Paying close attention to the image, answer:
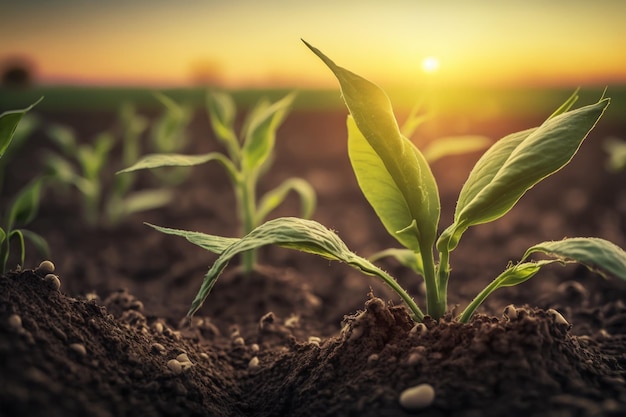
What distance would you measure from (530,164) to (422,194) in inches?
11.7

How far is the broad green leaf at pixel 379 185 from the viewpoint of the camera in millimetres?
1747

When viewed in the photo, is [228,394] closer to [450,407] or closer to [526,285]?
[450,407]

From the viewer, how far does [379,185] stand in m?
1.75

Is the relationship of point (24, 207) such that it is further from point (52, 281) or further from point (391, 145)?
point (391, 145)

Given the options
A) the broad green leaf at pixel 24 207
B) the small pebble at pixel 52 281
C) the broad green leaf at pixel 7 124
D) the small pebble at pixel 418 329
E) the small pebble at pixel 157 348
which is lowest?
the small pebble at pixel 157 348

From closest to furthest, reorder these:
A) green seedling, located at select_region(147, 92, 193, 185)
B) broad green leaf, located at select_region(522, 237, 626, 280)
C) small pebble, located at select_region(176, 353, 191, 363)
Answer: broad green leaf, located at select_region(522, 237, 626, 280) → small pebble, located at select_region(176, 353, 191, 363) → green seedling, located at select_region(147, 92, 193, 185)

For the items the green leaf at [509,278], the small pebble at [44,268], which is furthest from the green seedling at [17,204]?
the green leaf at [509,278]

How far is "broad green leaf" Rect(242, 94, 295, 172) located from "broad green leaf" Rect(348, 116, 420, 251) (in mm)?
781

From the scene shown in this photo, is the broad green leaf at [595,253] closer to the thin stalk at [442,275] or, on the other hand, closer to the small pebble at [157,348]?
the thin stalk at [442,275]

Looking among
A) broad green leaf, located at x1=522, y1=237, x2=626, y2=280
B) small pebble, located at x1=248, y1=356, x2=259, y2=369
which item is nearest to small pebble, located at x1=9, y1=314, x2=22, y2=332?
small pebble, located at x1=248, y1=356, x2=259, y2=369

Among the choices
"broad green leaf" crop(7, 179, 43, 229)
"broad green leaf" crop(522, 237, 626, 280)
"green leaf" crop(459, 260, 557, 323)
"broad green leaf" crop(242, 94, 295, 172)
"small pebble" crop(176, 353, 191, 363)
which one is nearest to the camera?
"broad green leaf" crop(522, 237, 626, 280)

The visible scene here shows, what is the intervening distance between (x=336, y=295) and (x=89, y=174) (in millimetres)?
2039

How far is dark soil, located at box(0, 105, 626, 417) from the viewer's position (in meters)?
1.41

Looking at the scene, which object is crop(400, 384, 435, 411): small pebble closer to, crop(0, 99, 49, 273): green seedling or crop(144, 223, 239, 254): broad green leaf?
crop(144, 223, 239, 254): broad green leaf
